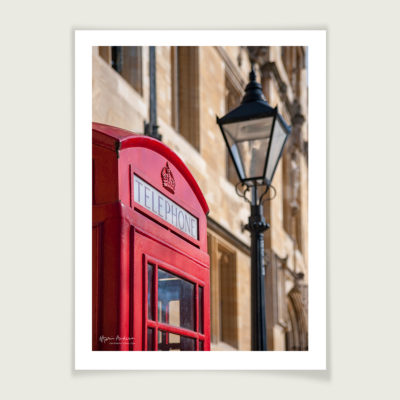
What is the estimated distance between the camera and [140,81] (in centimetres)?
678

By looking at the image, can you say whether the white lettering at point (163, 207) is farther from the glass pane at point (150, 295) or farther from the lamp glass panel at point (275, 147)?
the lamp glass panel at point (275, 147)

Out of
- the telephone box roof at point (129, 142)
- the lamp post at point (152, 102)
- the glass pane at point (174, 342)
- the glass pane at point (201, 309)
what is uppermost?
the lamp post at point (152, 102)

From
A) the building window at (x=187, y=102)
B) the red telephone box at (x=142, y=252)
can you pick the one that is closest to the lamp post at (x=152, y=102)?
the building window at (x=187, y=102)

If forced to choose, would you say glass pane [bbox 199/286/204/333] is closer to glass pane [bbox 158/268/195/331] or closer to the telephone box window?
the telephone box window

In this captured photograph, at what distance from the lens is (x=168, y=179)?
450cm

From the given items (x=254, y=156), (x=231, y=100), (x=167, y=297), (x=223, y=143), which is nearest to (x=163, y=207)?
(x=167, y=297)

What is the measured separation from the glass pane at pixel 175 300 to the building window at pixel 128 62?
7.06 feet

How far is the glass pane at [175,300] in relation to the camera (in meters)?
4.14
